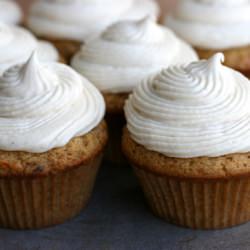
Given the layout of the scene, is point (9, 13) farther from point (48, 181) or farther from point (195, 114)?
point (195, 114)

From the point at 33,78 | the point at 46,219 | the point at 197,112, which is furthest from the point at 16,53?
the point at 197,112

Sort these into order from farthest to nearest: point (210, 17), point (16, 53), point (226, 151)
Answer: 1. point (210, 17)
2. point (16, 53)
3. point (226, 151)

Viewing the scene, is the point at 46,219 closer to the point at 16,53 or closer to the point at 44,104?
the point at 44,104

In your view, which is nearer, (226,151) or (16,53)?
(226,151)

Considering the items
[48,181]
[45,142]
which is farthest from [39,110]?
[48,181]

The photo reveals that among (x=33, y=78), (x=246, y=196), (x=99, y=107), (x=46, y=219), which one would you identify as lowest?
(x=46, y=219)

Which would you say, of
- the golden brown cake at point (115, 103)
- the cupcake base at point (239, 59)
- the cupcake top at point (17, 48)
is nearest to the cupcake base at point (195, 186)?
the golden brown cake at point (115, 103)
